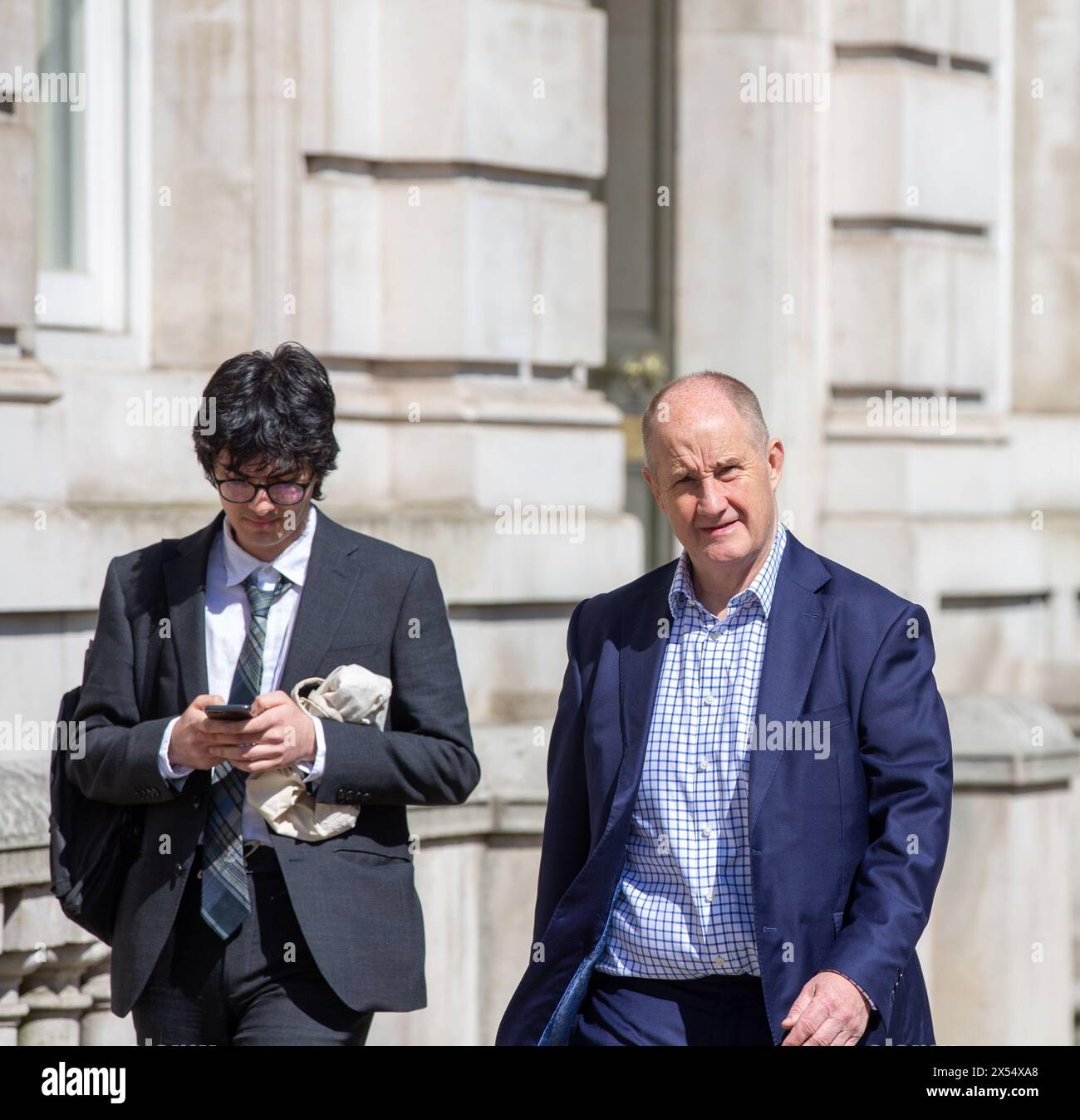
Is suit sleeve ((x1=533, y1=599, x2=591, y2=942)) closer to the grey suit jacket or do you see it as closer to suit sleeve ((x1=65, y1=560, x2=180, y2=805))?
the grey suit jacket

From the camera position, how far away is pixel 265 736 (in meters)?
4.17

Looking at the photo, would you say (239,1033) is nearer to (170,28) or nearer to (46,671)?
(46,671)

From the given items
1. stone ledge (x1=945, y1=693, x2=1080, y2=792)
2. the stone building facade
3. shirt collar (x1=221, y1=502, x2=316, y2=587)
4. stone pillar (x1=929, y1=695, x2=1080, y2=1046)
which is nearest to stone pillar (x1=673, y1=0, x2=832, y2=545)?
the stone building facade

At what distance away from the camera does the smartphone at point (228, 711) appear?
410 centimetres

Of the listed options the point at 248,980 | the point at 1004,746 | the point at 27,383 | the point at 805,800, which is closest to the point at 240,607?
the point at 248,980

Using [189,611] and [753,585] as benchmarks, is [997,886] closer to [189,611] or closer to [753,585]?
[753,585]

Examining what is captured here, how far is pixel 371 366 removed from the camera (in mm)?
7930

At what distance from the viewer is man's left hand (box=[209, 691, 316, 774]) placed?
4.16 metres

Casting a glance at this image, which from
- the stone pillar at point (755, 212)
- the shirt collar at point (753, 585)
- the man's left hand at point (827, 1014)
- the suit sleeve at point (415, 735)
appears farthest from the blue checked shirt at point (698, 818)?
the stone pillar at point (755, 212)

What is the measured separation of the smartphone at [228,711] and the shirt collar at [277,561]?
0.41 meters

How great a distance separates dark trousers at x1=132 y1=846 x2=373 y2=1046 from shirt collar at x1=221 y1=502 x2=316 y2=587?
53 cm

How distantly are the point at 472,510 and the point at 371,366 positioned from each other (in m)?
0.63

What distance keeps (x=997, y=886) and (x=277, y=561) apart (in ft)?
14.2

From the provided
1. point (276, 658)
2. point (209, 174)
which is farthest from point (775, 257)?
point (276, 658)
